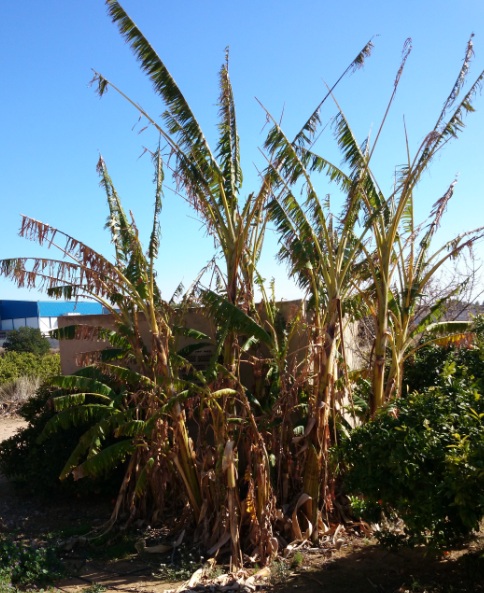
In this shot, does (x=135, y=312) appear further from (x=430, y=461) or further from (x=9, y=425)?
(x=9, y=425)

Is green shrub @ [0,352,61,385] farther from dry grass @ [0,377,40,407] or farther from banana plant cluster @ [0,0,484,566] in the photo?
banana plant cluster @ [0,0,484,566]

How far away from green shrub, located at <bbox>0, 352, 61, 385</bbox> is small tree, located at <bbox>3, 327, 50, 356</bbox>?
920 centimetres

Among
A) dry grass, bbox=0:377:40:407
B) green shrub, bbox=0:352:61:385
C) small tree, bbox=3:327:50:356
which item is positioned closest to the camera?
dry grass, bbox=0:377:40:407

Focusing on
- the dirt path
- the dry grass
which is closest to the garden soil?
the dirt path

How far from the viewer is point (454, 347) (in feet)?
31.9

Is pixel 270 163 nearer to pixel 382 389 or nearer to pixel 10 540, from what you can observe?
pixel 382 389

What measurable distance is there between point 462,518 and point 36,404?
306 inches

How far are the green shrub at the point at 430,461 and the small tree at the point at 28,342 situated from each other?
2907 cm

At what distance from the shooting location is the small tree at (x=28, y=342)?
114 ft

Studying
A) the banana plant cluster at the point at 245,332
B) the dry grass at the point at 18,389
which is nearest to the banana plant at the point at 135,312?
the banana plant cluster at the point at 245,332

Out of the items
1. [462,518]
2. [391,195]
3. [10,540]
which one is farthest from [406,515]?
[10,540]

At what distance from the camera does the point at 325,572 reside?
6.91 m

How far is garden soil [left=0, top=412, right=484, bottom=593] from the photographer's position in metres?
6.35

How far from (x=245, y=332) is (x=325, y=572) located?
2.77 metres
